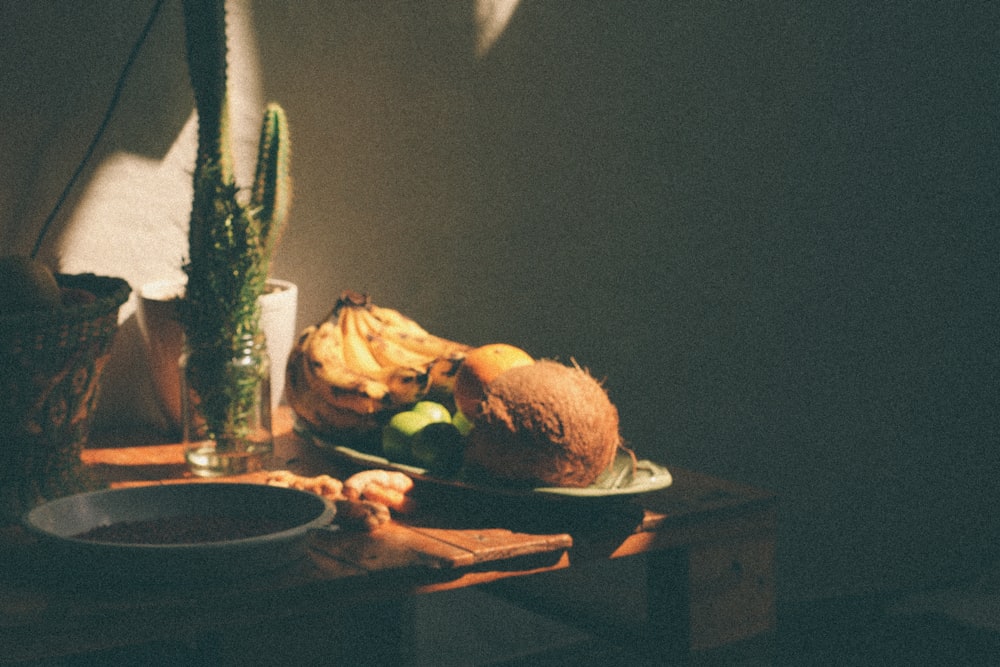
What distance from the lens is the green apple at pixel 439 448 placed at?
52.8 inches

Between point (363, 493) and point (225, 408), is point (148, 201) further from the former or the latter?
point (363, 493)

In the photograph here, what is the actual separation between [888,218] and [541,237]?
0.94m

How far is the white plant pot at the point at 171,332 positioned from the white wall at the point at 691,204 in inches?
10.0

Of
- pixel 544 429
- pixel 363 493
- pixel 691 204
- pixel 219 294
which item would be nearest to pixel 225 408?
pixel 219 294

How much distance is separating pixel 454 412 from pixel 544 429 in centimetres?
35

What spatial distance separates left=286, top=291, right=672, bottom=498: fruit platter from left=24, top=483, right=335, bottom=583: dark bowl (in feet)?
0.70

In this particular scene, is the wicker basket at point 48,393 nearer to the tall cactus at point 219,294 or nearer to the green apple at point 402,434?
the tall cactus at point 219,294

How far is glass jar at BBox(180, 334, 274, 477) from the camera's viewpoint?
56.1 inches

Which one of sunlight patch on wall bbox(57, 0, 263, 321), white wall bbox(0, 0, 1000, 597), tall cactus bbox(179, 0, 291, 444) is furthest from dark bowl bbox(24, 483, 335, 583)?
white wall bbox(0, 0, 1000, 597)

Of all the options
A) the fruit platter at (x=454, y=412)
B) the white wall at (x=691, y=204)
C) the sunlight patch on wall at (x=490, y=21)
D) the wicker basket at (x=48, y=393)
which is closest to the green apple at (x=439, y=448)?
the fruit platter at (x=454, y=412)

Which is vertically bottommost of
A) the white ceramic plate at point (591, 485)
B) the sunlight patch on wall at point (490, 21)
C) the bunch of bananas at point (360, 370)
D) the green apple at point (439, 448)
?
the white ceramic plate at point (591, 485)

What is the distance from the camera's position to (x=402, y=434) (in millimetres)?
1398

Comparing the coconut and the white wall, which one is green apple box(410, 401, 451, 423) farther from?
the white wall

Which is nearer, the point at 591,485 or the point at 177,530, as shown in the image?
the point at 177,530
